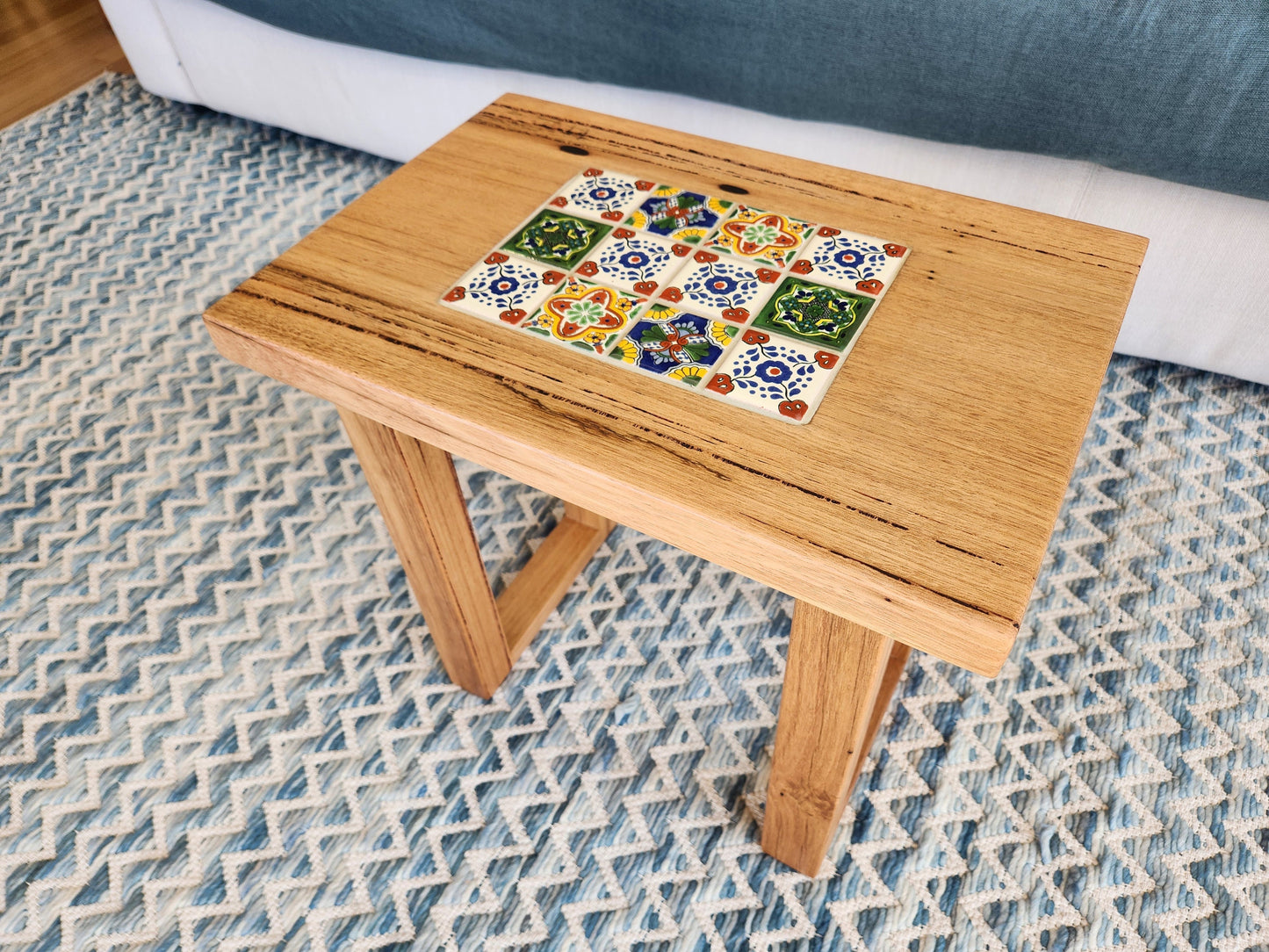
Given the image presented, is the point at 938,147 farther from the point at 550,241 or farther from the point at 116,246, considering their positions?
the point at 116,246

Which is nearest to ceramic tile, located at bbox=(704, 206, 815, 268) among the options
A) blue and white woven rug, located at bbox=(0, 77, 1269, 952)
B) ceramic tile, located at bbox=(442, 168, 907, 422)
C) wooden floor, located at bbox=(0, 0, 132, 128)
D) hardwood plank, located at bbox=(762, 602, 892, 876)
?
ceramic tile, located at bbox=(442, 168, 907, 422)

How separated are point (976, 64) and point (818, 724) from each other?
36.2 inches

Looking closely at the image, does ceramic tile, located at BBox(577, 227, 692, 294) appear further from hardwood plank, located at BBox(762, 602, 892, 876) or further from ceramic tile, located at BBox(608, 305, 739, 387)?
hardwood plank, located at BBox(762, 602, 892, 876)

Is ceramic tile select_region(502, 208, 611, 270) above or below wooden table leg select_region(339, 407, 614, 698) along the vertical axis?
above

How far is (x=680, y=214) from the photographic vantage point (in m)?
0.86

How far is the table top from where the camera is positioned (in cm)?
58

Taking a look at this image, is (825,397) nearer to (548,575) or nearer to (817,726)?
(817,726)

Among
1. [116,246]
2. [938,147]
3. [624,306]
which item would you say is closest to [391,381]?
[624,306]

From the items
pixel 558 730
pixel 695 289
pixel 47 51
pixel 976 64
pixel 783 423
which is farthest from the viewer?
pixel 47 51

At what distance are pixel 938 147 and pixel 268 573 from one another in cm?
117

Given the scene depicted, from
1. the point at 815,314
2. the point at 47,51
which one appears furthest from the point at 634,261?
the point at 47,51

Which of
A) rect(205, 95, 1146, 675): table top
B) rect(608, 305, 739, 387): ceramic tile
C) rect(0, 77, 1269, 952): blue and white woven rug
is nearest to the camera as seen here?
rect(205, 95, 1146, 675): table top

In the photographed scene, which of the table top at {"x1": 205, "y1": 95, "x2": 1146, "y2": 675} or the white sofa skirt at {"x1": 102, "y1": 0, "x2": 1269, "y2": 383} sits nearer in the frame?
the table top at {"x1": 205, "y1": 95, "x2": 1146, "y2": 675}

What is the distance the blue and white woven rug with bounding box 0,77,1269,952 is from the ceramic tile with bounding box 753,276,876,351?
0.52 m
